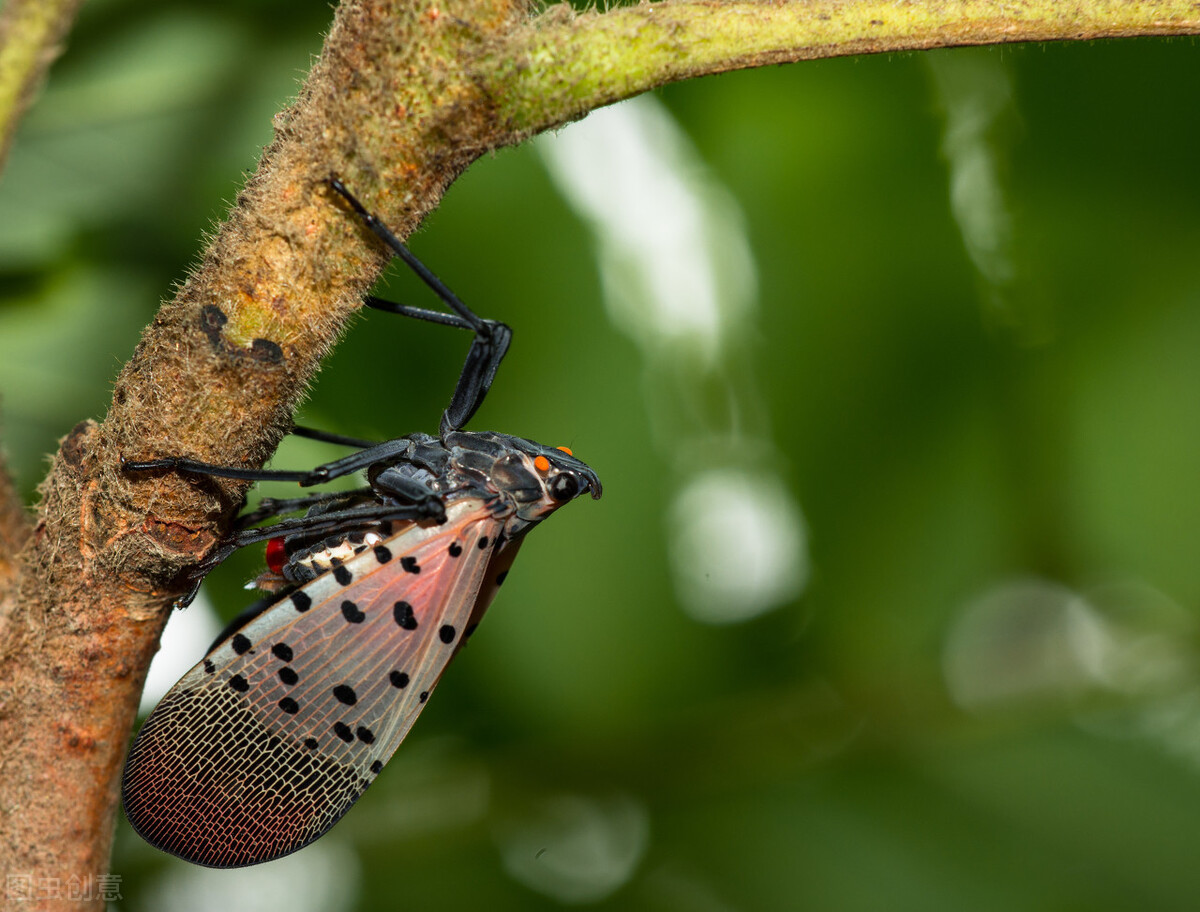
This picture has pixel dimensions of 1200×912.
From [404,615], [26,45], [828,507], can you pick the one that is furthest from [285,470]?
[828,507]

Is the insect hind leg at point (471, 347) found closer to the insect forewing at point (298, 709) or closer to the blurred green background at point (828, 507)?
the insect forewing at point (298, 709)

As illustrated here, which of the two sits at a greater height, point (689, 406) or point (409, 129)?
point (689, 406)

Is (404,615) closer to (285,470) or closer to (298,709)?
(298,709)

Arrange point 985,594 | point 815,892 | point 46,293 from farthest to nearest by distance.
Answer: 1. point 985,594
2. point 815,892
3. point 46,293

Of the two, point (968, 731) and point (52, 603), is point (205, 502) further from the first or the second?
point (968, 731)

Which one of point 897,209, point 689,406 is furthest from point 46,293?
point 897,209

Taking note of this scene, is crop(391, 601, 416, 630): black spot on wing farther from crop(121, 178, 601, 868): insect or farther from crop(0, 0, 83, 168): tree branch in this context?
crop(0, 0, 83, 168): tree branch

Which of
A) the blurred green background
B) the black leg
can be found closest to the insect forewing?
the black leg
